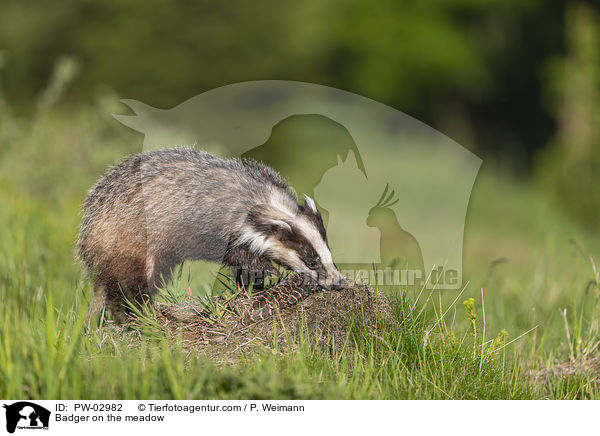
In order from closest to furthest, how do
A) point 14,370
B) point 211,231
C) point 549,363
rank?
1. point 14,370
2. point 549,363
3. point 211,231

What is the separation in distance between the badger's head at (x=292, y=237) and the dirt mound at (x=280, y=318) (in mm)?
239

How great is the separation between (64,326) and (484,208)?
10.7m

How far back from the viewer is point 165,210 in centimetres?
466

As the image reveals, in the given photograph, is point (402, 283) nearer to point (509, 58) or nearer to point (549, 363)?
point (549, 363)

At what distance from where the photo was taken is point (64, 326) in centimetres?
380

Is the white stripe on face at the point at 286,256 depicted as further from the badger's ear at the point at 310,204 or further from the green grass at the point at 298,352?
the green grass at the point at 298,352

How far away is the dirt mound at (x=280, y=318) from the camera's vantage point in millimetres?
3742

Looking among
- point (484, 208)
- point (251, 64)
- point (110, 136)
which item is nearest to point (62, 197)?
point (110, 136)

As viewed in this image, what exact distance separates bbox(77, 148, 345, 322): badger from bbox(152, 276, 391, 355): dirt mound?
35 cm

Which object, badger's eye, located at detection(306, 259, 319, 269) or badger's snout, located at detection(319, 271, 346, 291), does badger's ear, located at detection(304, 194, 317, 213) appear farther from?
badger's snout, located at detection(319, 271, 346, 291)
